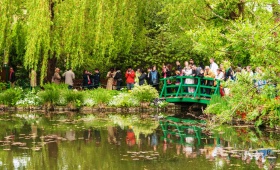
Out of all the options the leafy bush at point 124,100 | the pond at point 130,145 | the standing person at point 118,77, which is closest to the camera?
the pond at point 130,145

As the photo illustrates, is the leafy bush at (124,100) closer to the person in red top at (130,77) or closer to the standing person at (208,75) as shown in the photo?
the standing person at (208,75)

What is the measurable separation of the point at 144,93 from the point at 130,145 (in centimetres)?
1175

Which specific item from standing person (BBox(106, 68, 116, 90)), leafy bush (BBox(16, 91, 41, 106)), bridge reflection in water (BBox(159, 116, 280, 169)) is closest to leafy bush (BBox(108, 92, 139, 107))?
leafy bush (BBox(16, 91, 41, 106))

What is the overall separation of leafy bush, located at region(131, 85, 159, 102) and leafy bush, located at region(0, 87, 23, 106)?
467 cm

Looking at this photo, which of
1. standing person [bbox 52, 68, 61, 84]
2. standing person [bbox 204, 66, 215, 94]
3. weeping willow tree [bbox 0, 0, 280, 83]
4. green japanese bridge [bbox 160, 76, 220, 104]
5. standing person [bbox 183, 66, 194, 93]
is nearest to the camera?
standing person [bbox 204, 66, 215, 94]

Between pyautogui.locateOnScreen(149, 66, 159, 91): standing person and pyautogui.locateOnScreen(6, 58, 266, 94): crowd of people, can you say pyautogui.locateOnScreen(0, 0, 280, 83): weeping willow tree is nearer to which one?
pyautogui.locateOnScreen(6, 58, 266, 94): crowd of people

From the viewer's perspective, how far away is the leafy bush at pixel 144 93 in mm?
29453

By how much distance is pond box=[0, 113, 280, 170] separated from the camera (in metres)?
14.9

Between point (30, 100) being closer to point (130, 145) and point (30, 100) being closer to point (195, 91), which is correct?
point (195, 91)

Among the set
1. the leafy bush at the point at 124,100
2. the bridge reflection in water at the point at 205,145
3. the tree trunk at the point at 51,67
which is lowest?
the bridge reflection in water at the point at 205,145

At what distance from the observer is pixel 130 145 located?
17.9 metres

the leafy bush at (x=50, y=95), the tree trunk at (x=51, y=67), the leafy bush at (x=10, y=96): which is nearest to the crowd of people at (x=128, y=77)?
the tree trunk at (x=51, y=67)

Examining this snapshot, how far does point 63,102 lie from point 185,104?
532cm

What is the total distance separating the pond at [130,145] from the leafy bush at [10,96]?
4048 mm
